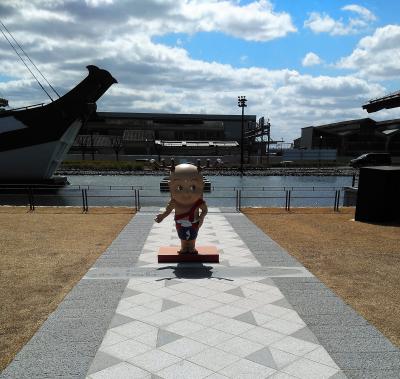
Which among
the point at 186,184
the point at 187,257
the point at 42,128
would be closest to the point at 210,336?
the point at 187,257

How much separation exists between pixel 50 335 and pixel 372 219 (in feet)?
43.2

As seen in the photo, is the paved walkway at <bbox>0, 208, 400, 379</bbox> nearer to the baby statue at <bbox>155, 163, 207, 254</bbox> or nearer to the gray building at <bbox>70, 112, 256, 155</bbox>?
the baby statue at <bbox>155, 163, 207, 254</bbox>

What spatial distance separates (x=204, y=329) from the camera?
578 centimetres

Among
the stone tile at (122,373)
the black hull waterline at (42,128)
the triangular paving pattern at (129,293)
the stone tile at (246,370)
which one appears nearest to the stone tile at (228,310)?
the stone tile at (246,370)

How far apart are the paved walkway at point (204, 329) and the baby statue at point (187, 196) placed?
0.98 metres

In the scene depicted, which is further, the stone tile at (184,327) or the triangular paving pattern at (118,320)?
the triangular paving pattern at (118,320)

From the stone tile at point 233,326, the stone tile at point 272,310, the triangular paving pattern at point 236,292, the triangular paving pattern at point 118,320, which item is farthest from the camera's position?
the triangular paving pattern at point 236,292

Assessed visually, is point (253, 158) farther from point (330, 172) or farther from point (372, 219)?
point (372, 219)

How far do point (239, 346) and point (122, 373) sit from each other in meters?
1.69

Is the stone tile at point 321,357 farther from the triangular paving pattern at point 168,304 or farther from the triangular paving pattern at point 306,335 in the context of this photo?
the triangular paving pattern at point 168,304

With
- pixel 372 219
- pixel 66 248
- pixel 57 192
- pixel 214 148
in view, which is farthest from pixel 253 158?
pixel 66 248

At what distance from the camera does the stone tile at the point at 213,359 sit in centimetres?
479

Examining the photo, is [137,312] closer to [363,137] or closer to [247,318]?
[247,318]

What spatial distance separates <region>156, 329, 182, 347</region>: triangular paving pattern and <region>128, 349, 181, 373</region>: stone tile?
267 mm
